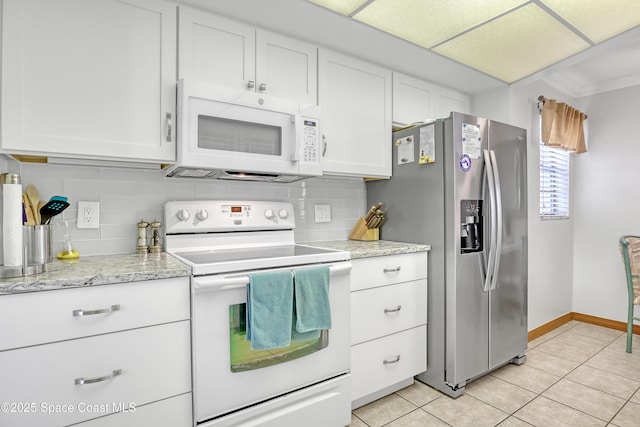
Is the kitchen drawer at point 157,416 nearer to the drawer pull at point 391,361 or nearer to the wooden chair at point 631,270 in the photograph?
the drawer pull at point 391,361

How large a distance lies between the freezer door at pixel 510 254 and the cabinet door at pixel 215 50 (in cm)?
155

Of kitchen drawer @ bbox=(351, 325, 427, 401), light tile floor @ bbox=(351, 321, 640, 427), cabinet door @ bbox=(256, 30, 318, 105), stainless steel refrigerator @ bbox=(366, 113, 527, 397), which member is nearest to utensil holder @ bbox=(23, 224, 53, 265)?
cabinet door @ bbox=(256, 30, 318, 105)

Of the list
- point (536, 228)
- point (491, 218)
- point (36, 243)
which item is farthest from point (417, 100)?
point (36, 243)

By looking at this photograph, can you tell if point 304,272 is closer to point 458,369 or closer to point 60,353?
point 60,353

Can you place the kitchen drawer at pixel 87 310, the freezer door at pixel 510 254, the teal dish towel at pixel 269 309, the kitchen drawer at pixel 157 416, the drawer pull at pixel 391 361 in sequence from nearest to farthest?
the kitchen drawer at pixel 87 310 → the kitchen drawer at pixel 157 416 → the teal dish towel at pixel 269 309 → the drawer pull at pixel 391 361 → the freezer door at pixel 510 254

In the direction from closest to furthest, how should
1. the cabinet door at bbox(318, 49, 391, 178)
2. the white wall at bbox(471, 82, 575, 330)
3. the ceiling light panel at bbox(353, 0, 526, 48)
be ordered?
1. the ceiling light panel at bbox(353, 0, 526, 48)
2. the cabinet door at bbox(318, 49, 391, 178)
3. the white wall at bbox(471, 82, 575, 330)

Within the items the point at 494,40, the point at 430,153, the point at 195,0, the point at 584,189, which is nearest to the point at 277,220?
the point at 430,153

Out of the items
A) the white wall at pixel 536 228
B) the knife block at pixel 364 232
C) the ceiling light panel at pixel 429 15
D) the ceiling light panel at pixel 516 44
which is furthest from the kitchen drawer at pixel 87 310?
the white wall at pixel 536 228

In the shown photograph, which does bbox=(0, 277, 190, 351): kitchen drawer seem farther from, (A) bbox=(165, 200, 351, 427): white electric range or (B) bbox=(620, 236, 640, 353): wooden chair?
(B) bbox=(620, 236, 640, 353): wooden chair

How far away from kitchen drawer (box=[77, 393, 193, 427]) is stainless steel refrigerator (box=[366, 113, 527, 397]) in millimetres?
1491

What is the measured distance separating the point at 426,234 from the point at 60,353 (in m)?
1.88

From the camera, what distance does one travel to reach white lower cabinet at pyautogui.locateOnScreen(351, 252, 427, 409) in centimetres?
191

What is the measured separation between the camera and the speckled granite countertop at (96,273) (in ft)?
3.62

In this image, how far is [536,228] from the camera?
119 inches
